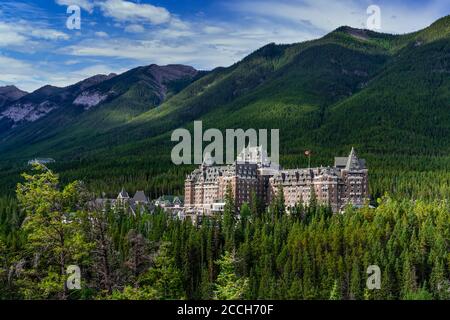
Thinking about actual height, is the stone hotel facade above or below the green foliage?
above

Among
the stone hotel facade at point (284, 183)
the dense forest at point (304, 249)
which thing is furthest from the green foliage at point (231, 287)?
the stone hotel facade at point (284, 183)

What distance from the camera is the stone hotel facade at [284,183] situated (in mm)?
152750

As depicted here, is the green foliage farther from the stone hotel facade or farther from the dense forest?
the stone hotel facade

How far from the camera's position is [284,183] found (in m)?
159

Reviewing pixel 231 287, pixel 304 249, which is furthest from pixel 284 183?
pixel 231 287

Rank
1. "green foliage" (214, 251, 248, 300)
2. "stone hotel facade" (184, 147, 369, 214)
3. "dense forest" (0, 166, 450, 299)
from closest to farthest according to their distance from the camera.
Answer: "green foliage" (214, 251, 248, 300)
"dense forest" (0, 166, 450, 299)
"stone hotel facade" (184, 147, 369, 214)

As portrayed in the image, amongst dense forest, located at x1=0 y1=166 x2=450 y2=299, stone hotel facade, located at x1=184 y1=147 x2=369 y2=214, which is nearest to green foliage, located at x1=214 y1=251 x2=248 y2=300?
dense forest, located at x1=0 y1=166 x2=450 y2=299

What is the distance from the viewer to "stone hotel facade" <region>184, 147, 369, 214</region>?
153 m

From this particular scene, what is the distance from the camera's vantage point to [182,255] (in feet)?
356

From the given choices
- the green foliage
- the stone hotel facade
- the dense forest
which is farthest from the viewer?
the stone hotel facade

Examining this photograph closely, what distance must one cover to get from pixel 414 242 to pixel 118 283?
8005 centimetres

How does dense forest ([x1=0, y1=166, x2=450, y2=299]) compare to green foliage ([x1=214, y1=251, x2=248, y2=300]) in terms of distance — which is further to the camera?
dense forest ([x1=0, y1=166, x2=450, y2=299])

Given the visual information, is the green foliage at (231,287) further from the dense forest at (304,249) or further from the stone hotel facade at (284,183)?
the stone hotel facade at (284,183)
